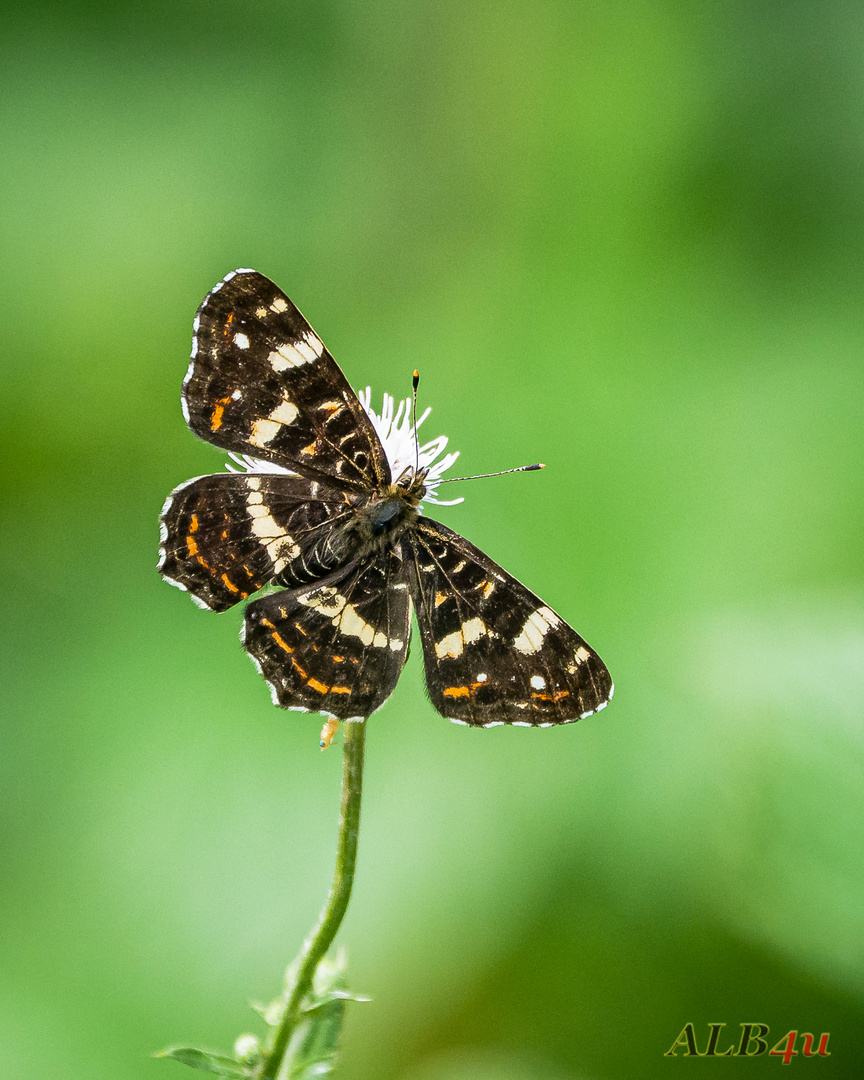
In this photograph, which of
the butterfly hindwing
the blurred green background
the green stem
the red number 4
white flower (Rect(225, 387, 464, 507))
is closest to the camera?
the green stem

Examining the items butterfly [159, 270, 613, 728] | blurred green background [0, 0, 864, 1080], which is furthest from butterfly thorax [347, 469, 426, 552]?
blurred green background [0, 0, 864, 1080]

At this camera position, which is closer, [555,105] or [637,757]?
[637,757]

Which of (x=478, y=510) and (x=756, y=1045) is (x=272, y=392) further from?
(x=756, y=1045)

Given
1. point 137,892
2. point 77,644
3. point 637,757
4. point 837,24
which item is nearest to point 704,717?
point 637,757

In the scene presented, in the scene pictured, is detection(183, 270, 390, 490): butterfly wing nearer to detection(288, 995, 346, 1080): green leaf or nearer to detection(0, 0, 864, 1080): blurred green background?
detection(288, 995, 346, 1080): green leaf

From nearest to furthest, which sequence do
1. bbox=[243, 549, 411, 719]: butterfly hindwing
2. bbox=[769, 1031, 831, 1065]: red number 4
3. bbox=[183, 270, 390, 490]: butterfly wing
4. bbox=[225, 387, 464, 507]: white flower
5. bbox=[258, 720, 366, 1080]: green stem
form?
bbox=[258, 720, 366, 1080]: green stem
bbox=[243, 549, 411, 719]: butterfly hindwing
bbox=[183, 270, 390, 490]: butterfly wing
bbox=[225, 387, 464, 507]: white flower
bbox=[769, 1031, 831, 1065]: red number 4

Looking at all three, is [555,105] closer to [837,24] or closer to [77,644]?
[837,24]

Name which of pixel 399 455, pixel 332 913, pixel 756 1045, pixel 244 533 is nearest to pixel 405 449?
pixel 399 455
